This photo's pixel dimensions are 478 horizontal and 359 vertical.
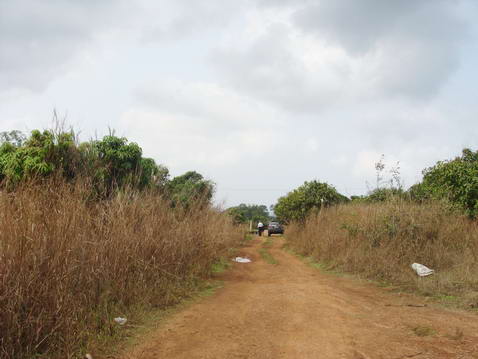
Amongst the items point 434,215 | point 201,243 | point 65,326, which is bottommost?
point 65,326

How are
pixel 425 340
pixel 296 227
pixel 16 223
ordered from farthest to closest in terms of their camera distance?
1. pixel 296 227
2. pixel 425 340
3. pixel 16 223

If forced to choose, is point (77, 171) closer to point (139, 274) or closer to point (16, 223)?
point (139, 274)

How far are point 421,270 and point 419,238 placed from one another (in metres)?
1.49

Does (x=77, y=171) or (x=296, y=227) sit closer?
(x=77, y=171)

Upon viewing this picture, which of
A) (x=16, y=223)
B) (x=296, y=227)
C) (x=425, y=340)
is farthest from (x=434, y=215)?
(x=296, y=227)

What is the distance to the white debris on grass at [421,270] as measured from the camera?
902 cm

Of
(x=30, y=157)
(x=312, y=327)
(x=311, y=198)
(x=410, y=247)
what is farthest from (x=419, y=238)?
(x=311, y=198)

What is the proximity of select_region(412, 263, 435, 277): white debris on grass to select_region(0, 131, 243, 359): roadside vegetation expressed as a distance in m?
4.99

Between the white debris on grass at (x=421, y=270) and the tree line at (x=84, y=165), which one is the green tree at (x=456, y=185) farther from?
the tree line at (x=84, y=165)

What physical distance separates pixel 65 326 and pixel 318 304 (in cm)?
429

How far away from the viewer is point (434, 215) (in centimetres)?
1095

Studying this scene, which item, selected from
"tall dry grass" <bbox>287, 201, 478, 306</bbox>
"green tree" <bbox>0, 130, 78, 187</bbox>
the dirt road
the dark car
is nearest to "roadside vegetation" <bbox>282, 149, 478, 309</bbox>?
"tall dry grass" <bbox>287, 201, 478, 306</bbox>

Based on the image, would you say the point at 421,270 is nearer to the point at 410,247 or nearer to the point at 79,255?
the point at 410,247

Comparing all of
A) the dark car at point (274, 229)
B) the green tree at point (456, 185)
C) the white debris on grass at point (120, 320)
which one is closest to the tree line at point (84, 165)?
the white debris on grass at point (120, 320)
